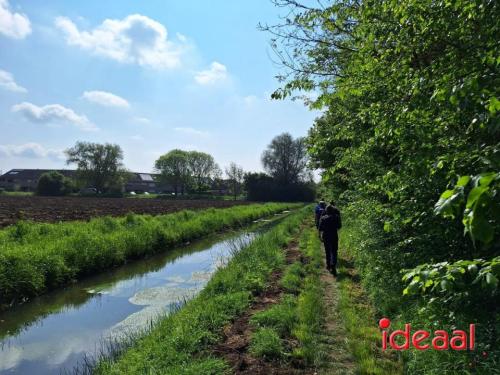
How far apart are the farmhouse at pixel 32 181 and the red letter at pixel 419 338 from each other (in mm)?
101049

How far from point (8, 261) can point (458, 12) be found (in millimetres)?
11633

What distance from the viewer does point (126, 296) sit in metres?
11.1

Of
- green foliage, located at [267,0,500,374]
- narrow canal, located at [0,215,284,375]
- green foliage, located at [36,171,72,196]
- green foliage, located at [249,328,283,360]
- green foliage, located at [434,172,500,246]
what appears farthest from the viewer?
green foliage, located at [36,171,72,196]

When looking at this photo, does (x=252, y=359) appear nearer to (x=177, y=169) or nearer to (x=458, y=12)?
(x=458, y=12)

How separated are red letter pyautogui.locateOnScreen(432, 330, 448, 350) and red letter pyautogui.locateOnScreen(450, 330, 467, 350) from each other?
91 mm

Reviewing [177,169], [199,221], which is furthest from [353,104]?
[177,169]

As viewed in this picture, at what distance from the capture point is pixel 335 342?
594cm

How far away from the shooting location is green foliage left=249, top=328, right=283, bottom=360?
5.61 m

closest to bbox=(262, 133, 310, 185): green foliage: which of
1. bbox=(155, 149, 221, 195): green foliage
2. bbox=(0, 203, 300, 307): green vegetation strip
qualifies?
bbox=(155, 149, 221, 195): green foliage

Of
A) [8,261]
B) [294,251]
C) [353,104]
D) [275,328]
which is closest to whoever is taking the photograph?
[275,328]

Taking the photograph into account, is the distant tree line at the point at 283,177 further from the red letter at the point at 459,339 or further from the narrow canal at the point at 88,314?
the red letter at the point at 459,339

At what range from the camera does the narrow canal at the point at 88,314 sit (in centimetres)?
715

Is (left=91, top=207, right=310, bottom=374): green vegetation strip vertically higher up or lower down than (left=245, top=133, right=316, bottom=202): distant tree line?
lower down

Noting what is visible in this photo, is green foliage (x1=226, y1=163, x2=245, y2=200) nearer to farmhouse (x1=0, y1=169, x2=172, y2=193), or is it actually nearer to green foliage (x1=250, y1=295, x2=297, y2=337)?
farmhouse (x1=0, y1=169, x2=172, y2=193)
